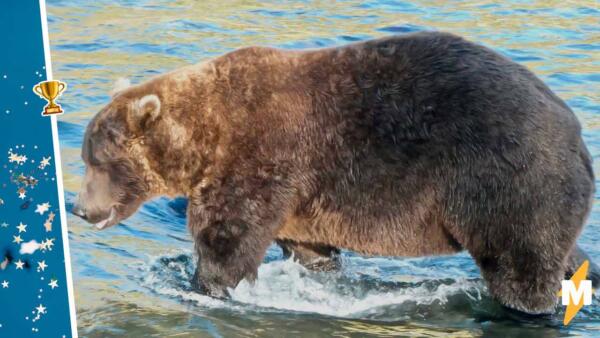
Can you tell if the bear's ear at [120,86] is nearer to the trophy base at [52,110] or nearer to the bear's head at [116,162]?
the bear's head at [116,162]

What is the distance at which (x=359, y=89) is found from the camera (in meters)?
8.00

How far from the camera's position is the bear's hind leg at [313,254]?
29.3 feet

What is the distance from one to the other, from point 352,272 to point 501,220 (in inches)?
69.8

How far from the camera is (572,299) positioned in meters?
8.30

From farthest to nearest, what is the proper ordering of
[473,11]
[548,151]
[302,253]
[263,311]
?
[473,11] → [302,253] → [263,311] → [548,151]

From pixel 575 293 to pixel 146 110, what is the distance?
11.1 ft

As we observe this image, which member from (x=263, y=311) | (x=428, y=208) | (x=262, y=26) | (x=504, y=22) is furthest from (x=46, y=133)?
(x=504, y=22)

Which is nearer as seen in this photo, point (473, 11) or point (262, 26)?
point (262, 26)

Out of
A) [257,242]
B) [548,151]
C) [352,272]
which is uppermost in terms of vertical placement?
[548,151]

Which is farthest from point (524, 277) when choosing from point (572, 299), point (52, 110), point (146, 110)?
point (52, 110)

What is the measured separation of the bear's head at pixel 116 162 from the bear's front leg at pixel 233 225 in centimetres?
47

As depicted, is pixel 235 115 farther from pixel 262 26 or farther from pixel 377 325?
pixel 262 26

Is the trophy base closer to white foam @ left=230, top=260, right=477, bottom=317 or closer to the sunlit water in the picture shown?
the sunlit water

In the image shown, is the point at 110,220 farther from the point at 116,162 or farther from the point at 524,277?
the point at 524,277
